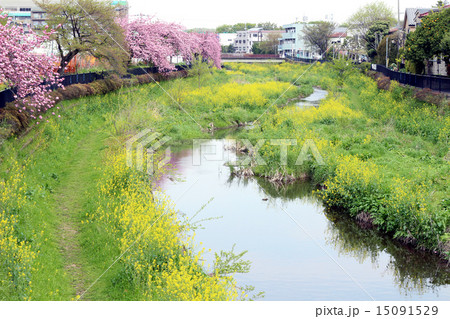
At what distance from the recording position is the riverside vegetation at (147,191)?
1189 cm

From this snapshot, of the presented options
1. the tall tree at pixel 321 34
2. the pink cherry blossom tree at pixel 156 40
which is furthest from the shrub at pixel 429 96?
the tall tree at pixel 321 34

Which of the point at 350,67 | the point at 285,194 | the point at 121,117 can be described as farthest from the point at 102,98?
the point at 350,67

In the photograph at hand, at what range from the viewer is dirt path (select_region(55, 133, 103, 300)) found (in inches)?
503

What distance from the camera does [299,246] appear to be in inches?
675

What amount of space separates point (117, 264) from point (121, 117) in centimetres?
1705

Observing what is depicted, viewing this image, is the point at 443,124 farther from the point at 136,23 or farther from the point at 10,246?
the point at 136,23

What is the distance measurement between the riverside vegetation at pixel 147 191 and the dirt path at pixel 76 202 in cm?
4

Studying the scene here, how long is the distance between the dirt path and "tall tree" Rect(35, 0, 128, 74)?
36.4 feet

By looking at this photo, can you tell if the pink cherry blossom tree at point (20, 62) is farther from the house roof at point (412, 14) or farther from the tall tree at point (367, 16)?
the tall tree at point (367, 16)

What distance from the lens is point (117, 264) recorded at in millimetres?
13016

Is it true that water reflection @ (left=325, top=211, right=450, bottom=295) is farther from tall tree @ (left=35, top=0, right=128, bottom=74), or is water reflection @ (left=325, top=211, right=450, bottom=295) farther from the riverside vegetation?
tall tree @ (left=35, top=0, right=128, bottom=74)

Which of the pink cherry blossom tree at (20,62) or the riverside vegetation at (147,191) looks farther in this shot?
the pink cherry blossom tree at (20,62)
